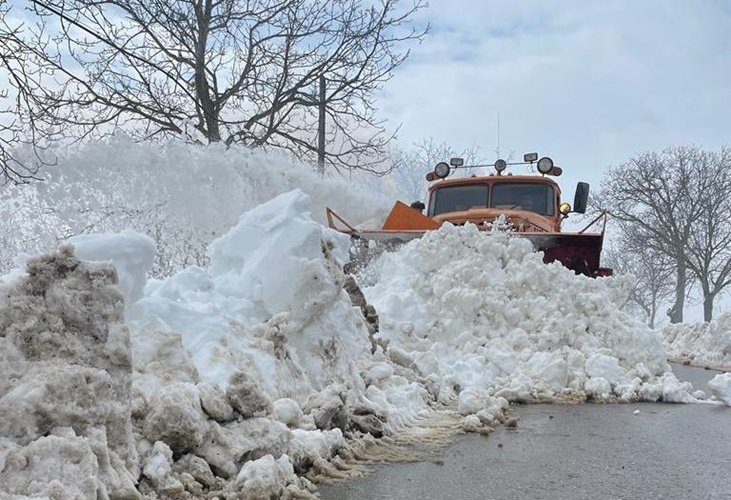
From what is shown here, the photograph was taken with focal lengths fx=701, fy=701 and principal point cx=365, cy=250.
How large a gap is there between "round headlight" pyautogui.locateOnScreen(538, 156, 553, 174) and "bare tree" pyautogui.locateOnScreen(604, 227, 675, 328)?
1549 centimetres

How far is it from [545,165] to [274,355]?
25.9 feet

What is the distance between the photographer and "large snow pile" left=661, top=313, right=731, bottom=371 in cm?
1294

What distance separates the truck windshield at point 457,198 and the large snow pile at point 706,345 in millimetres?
5395

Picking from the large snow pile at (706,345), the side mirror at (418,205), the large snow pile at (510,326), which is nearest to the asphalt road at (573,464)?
the large snow pile at (510,326)

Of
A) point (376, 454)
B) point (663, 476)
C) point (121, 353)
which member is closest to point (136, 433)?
point (121, 353)

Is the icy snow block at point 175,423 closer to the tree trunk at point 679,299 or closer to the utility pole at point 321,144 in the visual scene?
the utility pole at point 321,144

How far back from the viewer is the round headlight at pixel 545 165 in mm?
10984

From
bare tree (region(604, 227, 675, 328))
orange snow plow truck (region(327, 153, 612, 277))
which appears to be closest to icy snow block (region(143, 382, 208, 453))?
orange snow plow truck (region(327, 153, 612, 277))

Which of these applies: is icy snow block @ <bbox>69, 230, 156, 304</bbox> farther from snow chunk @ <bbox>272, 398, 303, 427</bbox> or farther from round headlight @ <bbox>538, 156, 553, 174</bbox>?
round headlight @ <bbox>538, 156, 553, 174</bbox>

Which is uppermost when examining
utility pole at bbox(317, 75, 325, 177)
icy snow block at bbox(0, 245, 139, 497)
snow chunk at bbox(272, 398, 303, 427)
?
utility pole at bbox(317, 75, 325, 177)

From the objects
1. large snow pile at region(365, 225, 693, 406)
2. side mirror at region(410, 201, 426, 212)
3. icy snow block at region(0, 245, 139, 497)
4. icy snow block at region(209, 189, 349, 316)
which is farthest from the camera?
side mirror at region(410, 201, 426, 212)

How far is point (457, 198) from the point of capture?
1107 centimetres

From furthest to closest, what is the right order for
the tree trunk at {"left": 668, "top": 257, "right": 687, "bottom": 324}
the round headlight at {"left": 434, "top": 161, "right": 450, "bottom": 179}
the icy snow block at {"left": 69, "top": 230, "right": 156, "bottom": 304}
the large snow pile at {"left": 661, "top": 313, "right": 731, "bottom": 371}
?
the tree trunk at {"left": 668, "top": 257, "right": 687, "bottom": 324} < the large snow pile at {"left": 661, "top": 313, "right": 731, "bottom": 371} < the round headlight at {"left": 434, "top": 161, "right": 450, "bottom": 179} < the icy snow block at {"left": 69, "top": 230, "right": 156, "bottom": 304}

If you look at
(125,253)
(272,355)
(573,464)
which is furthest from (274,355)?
(573,464)
